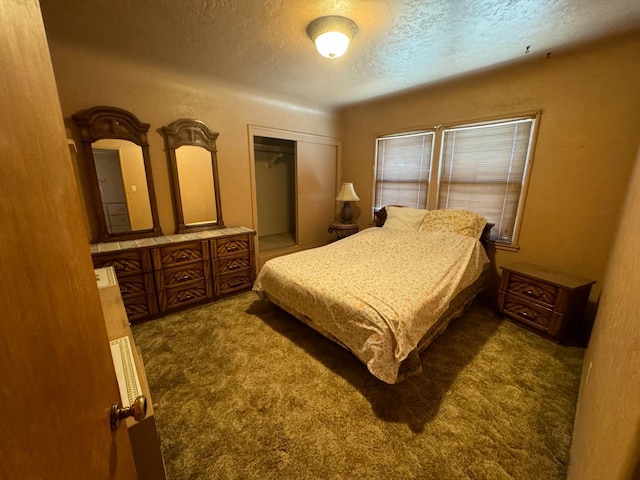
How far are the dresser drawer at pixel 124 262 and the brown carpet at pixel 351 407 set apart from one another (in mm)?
557

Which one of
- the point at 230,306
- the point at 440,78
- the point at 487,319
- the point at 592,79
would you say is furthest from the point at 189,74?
the point at 487,319

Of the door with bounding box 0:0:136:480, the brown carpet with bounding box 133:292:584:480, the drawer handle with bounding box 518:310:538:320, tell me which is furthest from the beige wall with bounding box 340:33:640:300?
the door with bounding box 0:0:136:480

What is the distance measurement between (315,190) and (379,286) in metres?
2.59

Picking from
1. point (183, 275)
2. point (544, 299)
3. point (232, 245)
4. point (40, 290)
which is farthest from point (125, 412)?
point (544, 299)

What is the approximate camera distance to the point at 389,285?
6.10ft

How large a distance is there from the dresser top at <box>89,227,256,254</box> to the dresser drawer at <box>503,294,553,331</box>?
9.12 feet

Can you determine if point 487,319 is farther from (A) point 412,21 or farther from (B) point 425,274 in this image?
(A) point 412,21

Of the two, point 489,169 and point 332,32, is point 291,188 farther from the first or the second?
point 332,32

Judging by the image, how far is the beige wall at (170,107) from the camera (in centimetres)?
221

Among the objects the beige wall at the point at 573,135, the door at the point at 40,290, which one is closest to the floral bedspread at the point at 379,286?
the beige wall at the point at 573,135

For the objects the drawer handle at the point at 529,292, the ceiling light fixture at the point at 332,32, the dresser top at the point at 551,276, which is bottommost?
the drawer handle at the point at 529,292

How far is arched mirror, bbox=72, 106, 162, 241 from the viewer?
2.31 meters

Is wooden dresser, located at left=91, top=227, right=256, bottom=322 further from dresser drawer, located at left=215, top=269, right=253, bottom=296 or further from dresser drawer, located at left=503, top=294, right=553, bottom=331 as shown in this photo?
dresser drawer, located at left=503, top=294, right=553, bottom=331

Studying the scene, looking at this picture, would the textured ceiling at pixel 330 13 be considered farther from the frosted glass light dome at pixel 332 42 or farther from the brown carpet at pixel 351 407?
the brown carpet at pixel 351 407
